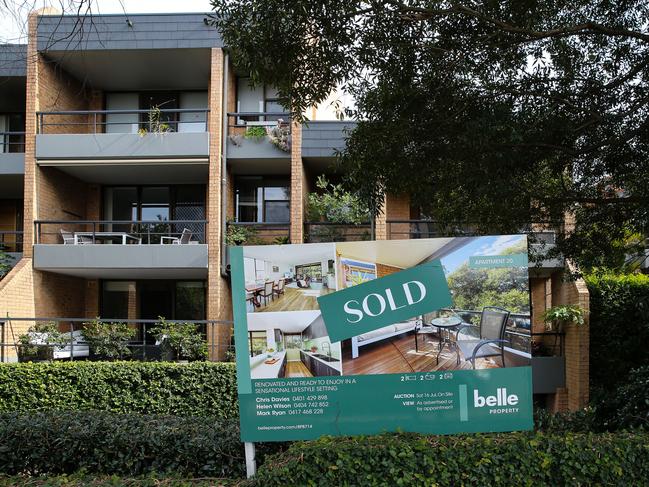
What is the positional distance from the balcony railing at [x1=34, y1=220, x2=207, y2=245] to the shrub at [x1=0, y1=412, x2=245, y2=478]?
10115 millimetres

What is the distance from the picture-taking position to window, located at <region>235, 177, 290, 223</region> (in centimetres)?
1930

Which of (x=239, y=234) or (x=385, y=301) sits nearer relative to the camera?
(x=385, y=301)

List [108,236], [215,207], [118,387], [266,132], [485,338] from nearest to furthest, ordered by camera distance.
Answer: [485,338] → [118,387] → [215,207] → [266,132] → [108,236]

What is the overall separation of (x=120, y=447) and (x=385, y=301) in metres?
3.06

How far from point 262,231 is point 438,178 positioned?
32.7ft

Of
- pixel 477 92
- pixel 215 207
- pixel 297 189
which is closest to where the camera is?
pixel 477 92

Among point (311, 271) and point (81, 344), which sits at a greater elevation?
point (311, 271)

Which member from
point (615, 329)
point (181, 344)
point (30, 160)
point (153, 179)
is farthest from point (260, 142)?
point (615, 329)

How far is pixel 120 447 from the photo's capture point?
6.51 meters

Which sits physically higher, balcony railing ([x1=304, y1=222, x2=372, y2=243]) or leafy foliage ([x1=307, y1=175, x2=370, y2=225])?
leafy foliage ([x1=307, y1=175, x2=370, y2=225])

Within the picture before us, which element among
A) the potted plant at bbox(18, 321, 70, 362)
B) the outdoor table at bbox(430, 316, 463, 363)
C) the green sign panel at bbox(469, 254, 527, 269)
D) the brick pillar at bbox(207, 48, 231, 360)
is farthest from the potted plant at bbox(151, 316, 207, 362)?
the green sign panel at bbox(469, 254, 527, 269)

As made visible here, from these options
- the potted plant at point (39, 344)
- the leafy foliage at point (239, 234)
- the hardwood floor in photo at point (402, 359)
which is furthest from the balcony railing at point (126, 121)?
the hardwood floor in photo at point (402, 359)

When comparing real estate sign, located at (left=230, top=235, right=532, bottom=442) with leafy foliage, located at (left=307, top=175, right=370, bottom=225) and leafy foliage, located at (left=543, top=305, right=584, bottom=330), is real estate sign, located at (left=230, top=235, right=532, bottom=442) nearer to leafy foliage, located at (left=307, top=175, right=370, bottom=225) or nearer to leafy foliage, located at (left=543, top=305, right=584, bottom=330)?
leafy foliage, located at (left=543, top=305, right=584, bottom=330)

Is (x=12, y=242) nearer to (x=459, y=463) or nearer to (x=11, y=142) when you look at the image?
(x=11, y=142)
